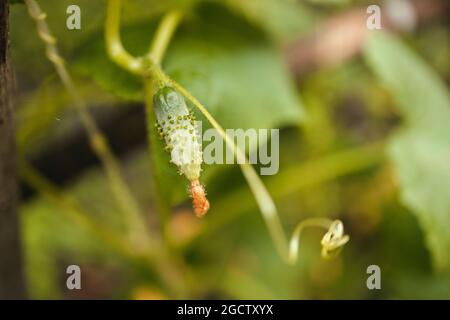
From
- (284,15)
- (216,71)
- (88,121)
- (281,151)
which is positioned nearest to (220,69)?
(216,71)

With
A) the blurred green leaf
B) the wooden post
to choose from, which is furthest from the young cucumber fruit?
the blurred green leaf

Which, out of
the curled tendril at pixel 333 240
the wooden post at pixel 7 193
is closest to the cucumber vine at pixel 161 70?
the curled tendril at pixel 333 240

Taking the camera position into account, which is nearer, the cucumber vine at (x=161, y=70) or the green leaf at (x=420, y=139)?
the cucumber vine at (x=161, y=70)

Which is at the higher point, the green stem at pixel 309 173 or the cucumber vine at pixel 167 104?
the green stem at pixel 309 173

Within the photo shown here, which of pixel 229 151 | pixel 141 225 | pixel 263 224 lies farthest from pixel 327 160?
pixel 229 151

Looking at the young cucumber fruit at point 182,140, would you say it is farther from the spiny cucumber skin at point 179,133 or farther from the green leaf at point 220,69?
the green leaf at point 220,69

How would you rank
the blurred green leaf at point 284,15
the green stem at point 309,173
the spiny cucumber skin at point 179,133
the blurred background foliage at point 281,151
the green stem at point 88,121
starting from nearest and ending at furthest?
1. the spiny cucumber skin at point 179,133
2. the green stem at point 88,121
3. the blurred background foliage at point 281,151
4. the green stem at point 309,173
5. the blurred green leaf at point 284,15

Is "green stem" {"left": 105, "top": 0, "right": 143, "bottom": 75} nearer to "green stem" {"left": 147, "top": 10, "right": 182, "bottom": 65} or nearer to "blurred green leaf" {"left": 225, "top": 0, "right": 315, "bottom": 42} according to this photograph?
"green stem" {"left": 147, "top": 10, "right": 182, "bottom": 65}
